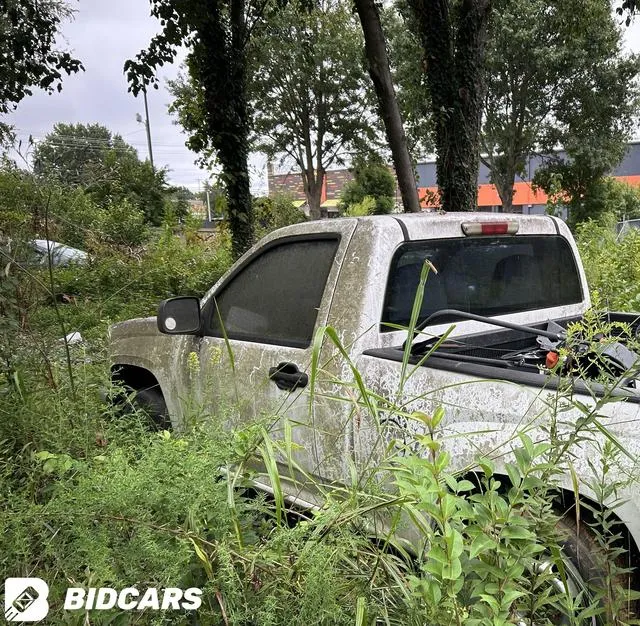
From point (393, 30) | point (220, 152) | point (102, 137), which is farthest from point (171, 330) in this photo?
point (102, 137)

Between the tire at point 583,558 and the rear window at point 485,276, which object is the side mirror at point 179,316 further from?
the tire at point 583,558

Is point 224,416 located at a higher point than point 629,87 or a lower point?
lower

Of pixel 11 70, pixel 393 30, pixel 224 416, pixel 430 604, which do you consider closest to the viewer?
pixel 430 604

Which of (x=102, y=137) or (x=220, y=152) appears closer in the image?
(x=220, y=152)

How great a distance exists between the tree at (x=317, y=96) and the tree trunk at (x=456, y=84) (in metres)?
14.8

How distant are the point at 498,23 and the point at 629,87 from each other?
5.84 meters

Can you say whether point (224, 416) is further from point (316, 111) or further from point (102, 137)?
point (102, 137)

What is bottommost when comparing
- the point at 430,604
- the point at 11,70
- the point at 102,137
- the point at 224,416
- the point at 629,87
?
the point at 430,604

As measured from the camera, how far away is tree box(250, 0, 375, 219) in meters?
23.1

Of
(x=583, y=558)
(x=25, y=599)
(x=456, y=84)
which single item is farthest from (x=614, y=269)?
(x=25, y=599)

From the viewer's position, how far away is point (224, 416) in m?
2.14

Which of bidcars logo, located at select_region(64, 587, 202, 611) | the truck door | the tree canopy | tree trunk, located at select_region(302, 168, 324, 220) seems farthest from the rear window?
tree trunk, located at select_region(302, 168, 324, 220)

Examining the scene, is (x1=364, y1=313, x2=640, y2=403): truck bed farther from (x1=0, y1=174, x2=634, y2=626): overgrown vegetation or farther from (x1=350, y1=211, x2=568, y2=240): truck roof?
(x1=350, y1=211, x2=568, y2=240): truck roof

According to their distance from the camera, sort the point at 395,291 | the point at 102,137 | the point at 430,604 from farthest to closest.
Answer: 1. the point at 102,137
2. the point at 395,291
3. the point at 430,604
